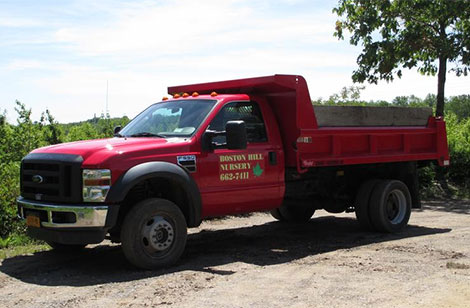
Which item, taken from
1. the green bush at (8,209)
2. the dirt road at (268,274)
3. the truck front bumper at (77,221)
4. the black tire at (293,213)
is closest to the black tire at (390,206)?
the dirt road at (268,274)

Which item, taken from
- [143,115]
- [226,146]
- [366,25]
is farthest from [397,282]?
[366,25]

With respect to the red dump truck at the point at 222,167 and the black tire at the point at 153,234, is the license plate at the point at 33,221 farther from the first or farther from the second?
the black tire at the point at 153,234

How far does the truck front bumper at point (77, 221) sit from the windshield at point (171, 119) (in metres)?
1.42

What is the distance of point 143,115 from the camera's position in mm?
8297

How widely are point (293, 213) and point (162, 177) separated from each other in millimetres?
4201

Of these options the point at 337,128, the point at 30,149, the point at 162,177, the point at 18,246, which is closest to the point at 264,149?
the point at 337,128

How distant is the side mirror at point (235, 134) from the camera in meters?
7.05

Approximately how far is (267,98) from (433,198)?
7.87 m

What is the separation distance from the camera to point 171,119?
7.73 metres

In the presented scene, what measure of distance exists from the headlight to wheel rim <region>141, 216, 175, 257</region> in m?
0.61

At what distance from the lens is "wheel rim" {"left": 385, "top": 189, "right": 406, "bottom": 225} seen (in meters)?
9.55

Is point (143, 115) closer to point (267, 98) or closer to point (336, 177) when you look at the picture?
point (267, 98)

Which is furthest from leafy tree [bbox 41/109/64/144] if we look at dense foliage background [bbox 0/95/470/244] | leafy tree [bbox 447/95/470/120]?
leafy tree [bbox 447/95/470/120]

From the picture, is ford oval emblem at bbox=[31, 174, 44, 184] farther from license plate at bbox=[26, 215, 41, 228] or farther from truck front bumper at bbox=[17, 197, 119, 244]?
license plate at bbox=[26, 215, 41, 228]
